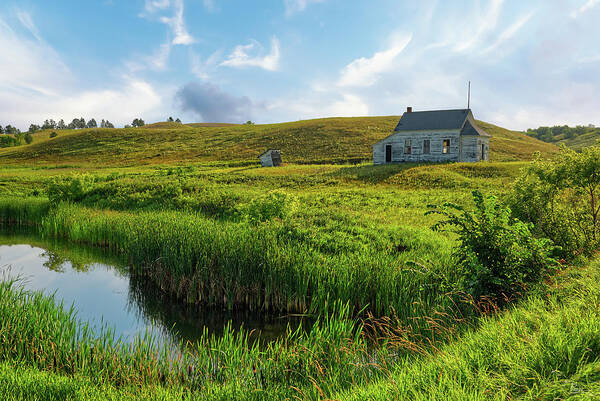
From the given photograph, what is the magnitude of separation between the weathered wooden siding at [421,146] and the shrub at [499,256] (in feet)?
115

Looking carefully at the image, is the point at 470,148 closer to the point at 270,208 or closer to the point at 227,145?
the point at 270,208

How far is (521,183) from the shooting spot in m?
11.6

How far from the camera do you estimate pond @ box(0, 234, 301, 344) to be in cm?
891

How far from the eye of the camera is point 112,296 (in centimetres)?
1116

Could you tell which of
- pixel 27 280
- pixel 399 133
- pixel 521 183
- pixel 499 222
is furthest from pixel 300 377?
pixel 399 133

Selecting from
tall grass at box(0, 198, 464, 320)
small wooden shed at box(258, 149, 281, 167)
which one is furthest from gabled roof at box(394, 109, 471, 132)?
tall grass at box(0, 198, 464, 320)

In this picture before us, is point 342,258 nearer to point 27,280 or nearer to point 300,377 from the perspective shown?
point 300,377

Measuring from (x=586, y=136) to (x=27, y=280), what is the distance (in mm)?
149006

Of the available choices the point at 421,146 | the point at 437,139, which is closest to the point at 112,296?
the point at 421,146

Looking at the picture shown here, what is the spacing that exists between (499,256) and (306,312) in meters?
4.54

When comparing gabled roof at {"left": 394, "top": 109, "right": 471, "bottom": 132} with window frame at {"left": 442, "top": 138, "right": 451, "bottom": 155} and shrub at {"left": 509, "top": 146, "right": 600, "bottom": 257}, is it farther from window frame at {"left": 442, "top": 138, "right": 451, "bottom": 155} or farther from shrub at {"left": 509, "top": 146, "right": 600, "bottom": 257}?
shrub at {"left": 509, "top": 146, "right": 600, "bottom": 257}

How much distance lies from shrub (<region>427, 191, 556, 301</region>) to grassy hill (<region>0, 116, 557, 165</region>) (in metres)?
47.8

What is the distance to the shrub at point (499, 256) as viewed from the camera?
7.20 meters

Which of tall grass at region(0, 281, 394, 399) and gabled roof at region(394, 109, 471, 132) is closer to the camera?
tall grass at region(0, 281, 394, 399)
